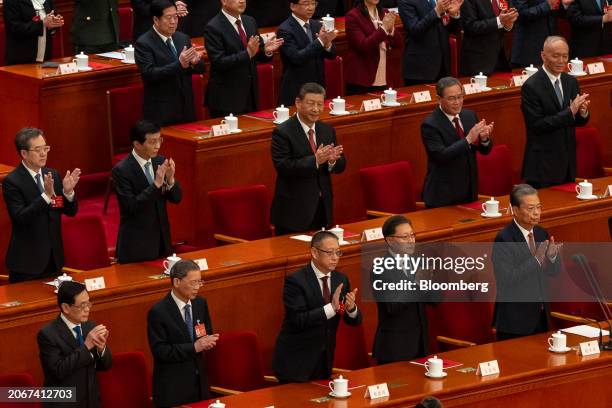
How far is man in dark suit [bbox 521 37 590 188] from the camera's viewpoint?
8.63m

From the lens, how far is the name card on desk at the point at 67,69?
9.22 meters

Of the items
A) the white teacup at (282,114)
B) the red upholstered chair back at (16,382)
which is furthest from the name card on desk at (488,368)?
the white teacup at (282,114)

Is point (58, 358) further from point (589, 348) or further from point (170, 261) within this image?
point (589, 348)

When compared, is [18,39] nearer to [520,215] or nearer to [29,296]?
[29,296]

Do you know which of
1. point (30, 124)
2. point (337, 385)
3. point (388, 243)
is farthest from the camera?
point (30, 124)

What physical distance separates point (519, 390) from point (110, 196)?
3463 mm

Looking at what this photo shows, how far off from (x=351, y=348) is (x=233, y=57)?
230 cm

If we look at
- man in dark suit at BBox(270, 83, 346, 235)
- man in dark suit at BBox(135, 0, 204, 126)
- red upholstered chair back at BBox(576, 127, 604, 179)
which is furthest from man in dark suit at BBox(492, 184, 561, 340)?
man in dark suit at BBox(135, 0, 204, 126)

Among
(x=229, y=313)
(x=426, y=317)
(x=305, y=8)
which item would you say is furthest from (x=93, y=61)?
(x=426, y=317)

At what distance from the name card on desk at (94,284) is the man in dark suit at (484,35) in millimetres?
3578

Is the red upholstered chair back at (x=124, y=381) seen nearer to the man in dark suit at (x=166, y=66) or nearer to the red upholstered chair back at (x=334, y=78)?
the man in dark suit at (x=166, y=66)

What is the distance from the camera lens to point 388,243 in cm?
724

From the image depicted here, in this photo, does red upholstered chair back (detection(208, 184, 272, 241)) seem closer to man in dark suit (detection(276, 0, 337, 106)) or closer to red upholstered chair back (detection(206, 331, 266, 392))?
red upholstered chair back (detection(206, 331, 266, 392))

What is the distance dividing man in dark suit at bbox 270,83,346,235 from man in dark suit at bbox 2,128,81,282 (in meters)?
1.21
